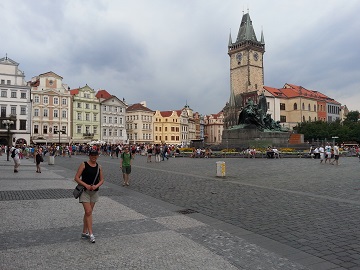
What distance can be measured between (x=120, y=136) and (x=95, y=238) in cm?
8196

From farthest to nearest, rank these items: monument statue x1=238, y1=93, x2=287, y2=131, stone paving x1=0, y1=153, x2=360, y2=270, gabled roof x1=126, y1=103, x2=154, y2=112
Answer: gabled roof x1=126, y1=103, x2=154, y2=112
monument statue x1=238, y1=93, x2=287, y2=131
stone paving x1=0, y1=153, x2=360, y2=270

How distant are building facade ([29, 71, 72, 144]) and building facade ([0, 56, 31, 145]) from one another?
12.2 ft

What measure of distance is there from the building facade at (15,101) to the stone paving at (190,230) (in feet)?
195

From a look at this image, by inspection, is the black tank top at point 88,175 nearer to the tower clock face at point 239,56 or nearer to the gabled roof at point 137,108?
the gabled roof at point 137,108

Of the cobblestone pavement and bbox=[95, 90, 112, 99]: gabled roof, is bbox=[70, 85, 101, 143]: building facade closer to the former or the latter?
bbox=[95, 90, 112, 99]: gabled roof

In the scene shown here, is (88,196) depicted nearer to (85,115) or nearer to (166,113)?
(85,115)

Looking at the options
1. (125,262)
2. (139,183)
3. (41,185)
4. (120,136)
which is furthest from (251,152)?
(120,136)

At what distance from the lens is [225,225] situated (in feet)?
22.6

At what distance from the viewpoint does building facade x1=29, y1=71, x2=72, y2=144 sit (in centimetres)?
7044

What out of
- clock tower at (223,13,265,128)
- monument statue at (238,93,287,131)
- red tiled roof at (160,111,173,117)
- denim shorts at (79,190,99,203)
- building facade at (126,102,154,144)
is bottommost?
denim shorts at (79,190,99,203)

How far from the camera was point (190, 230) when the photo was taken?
6465 millimetres

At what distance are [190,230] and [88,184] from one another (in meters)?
2.13

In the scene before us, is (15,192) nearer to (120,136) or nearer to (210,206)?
(210,206)

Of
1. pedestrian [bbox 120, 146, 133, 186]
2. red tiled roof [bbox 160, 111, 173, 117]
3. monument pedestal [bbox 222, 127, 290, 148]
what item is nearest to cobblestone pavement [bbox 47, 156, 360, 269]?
pedestrian [bbox 120, 146, 133, 186]
